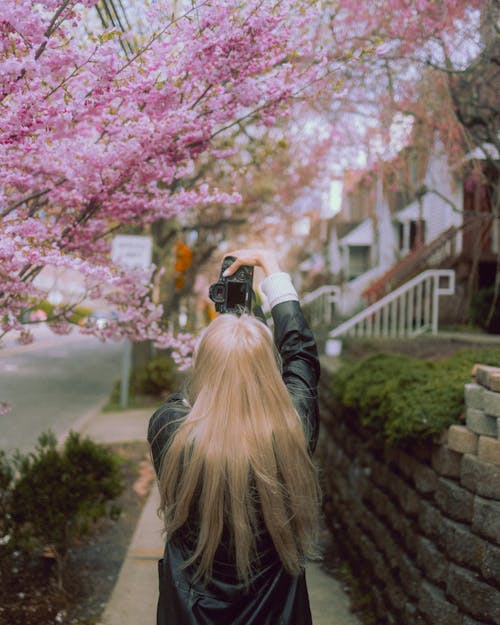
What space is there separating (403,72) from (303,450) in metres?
5.24

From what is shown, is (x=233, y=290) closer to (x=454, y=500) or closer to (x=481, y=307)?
(x=454, y=500)

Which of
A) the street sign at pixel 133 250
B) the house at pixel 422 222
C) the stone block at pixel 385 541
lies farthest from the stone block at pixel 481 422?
the street sign at pixel 133 250

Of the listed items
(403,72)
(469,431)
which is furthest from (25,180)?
(403,72)

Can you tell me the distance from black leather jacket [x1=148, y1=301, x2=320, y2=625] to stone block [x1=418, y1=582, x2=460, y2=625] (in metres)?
1.41

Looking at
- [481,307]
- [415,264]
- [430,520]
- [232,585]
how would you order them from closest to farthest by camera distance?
[232,585], [430,520], [481,307], [415,264]

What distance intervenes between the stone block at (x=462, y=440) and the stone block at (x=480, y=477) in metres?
0.04

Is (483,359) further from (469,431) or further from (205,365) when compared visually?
(205,365)

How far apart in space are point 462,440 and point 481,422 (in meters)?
0.17

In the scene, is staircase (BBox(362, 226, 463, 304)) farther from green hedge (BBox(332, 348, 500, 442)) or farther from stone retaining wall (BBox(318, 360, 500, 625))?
stone retaining wall (BBox(318, 360, 500, 625))

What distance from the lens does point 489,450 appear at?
304 cm

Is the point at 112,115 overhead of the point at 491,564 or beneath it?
overhead

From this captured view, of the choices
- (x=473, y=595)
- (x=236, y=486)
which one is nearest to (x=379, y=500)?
(x=473, y=595)

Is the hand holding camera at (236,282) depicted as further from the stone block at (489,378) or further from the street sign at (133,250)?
the street sign at (133,250)

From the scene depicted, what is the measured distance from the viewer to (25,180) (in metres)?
3.11
